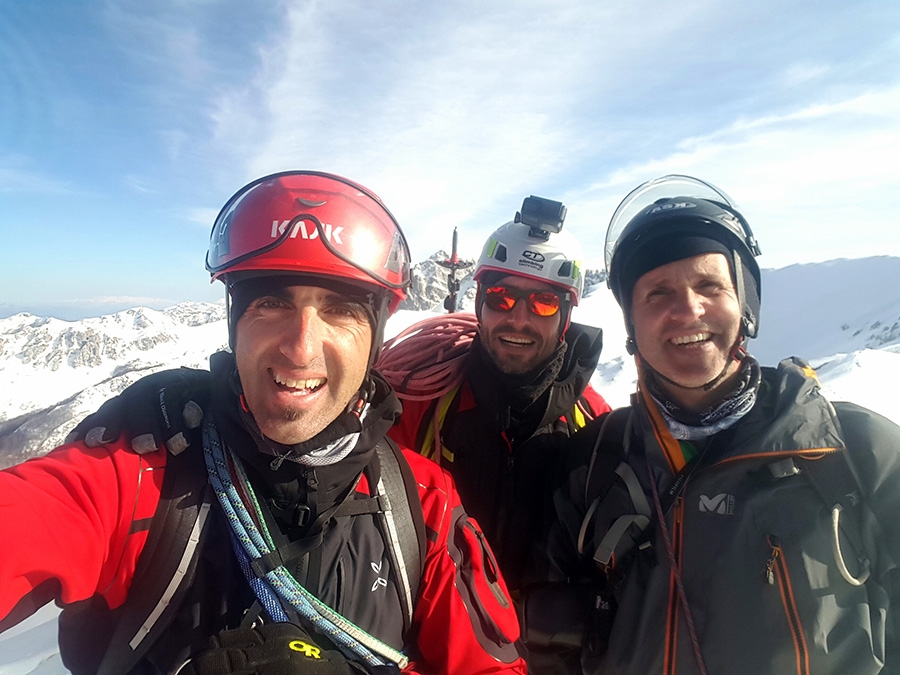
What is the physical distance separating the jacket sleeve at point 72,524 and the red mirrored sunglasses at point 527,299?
2.93 m

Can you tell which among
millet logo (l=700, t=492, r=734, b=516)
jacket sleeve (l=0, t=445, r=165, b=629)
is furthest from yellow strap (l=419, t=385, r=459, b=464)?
jacket sleeve (l=0, t=445, r=165, b=629)

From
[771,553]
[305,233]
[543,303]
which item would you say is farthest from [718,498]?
[305,233]

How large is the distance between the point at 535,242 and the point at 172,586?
3.77 metres

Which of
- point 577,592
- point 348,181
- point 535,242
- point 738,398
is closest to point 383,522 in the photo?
point 577,592

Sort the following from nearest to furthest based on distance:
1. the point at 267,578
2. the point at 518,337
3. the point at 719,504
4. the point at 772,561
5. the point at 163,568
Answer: the point at 163,568 < the point at 267,578 < the point at 772,561 < the point at 719,504 < the point at 518,337

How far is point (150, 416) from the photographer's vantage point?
2.02 metres

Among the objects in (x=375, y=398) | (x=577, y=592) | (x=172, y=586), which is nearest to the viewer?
(x=172, y=586)

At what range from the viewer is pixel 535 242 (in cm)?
448

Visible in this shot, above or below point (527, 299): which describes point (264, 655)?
below

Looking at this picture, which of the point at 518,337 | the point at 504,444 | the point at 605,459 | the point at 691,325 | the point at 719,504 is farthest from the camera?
the point at 518,337

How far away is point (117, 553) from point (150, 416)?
21.2 inches

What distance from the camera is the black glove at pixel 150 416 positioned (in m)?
1.91

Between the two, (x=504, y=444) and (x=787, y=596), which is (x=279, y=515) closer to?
(x=504, y=444)

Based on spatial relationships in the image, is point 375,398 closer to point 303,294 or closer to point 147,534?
point 303,294
